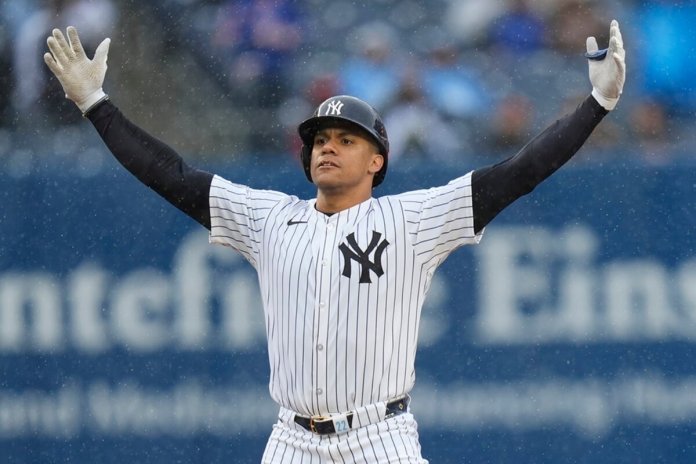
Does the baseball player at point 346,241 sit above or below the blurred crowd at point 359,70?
below

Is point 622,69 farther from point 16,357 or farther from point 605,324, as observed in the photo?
point 16,357

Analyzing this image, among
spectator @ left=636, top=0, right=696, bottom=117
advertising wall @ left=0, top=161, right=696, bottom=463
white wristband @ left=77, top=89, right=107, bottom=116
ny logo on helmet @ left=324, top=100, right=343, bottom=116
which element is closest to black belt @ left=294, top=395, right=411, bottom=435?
ny logo on helmet @ left=324, top=100, right=343, bottom=116

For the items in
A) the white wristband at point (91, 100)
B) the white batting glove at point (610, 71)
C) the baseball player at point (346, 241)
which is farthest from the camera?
the white wristband at point (91, 100)

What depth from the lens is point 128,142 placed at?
167 inches

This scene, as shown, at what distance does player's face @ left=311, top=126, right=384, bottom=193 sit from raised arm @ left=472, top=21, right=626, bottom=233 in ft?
1.37

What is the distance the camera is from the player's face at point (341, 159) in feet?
13.6

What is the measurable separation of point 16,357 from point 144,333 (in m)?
0.66

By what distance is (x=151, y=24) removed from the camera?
6262 mm

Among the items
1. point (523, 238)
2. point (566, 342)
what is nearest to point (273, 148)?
point (523, 238)

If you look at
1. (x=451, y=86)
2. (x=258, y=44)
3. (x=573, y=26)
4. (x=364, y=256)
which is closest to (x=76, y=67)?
(x=364, y=256)

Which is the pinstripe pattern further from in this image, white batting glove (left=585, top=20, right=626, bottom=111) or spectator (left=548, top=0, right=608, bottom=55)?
spectator (left=548, top=0, right=608, bottom=55)

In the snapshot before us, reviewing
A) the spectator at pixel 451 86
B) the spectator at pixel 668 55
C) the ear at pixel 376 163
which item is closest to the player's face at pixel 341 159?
the ear at pixel 376 163

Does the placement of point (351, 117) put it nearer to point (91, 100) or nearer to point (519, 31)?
point (91, 100)

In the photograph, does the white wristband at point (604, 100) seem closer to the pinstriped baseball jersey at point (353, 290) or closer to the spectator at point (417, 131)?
the pinstriped baseball jersey at point (353, 290)
